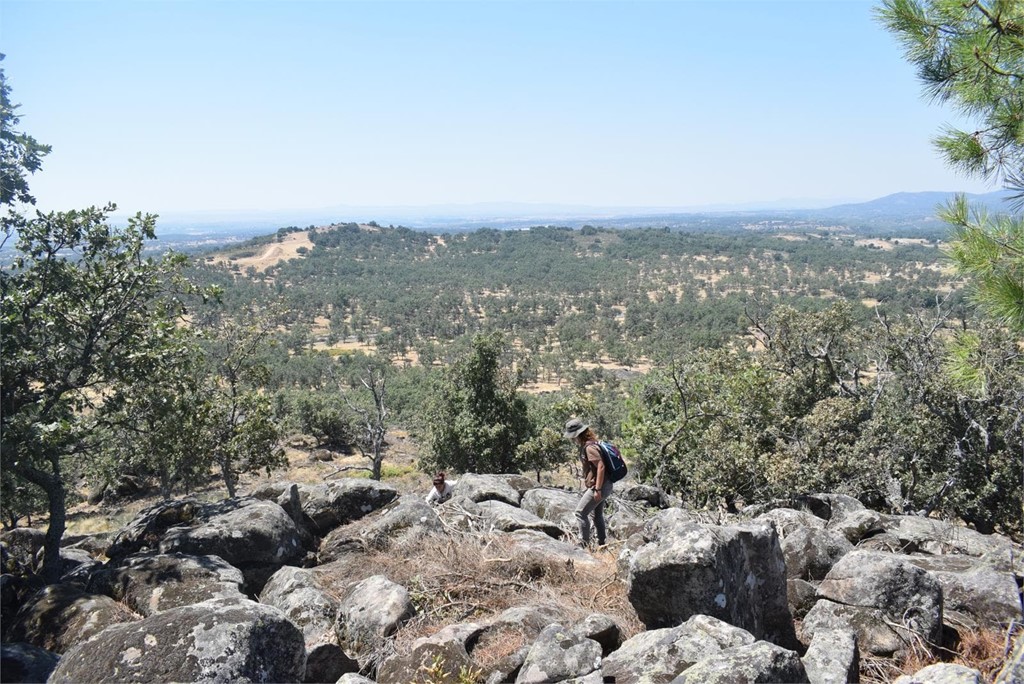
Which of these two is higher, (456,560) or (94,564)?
(456,560)

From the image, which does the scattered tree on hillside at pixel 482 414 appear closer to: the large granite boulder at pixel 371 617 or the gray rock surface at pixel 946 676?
the large granite boulder at pixel 371 617

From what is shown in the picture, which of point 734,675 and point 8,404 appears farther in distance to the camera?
point 8,404

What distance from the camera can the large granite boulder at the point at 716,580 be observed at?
5.41 metres

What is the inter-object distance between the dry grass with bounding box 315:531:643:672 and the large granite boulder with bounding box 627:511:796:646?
0.59 metres

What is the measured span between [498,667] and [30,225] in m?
10.4

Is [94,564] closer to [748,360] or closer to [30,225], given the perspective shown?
[30,225]

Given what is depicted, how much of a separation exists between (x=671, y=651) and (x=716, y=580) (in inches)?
39.7

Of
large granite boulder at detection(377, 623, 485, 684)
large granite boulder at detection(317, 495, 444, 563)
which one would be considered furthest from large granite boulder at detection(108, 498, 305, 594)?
large granite boulder at detection(377, 623, 485, 684)

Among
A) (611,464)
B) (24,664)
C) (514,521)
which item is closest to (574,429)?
(611,464)

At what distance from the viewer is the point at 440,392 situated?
2502 centimetres

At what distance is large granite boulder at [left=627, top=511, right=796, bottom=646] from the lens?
541cm

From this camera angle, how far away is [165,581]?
8.48 meters

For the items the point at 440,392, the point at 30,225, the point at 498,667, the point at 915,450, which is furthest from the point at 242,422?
the point at 915,450

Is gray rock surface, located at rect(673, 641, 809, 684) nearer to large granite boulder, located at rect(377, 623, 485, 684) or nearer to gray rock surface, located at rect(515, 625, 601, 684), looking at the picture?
gray rock surface, located at rect(515, 625, 601, 684)
